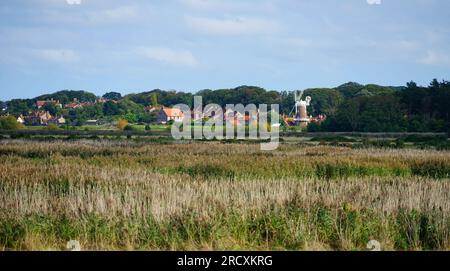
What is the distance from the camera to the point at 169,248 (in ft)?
29.1

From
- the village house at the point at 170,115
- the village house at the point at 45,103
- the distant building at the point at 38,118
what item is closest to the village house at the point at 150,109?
the village house at the point at 170,115

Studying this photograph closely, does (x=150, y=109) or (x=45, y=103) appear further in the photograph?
(x=150, y=109)

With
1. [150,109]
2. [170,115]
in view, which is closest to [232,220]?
[170,115]

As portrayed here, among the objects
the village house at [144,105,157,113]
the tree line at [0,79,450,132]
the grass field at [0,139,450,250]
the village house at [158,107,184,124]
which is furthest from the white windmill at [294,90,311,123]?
the grass field at [0,139,450,250]

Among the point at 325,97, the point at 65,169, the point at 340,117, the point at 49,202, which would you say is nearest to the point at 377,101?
the point at 340,117

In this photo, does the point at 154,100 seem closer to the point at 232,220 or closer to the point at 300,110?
the point at 300,110

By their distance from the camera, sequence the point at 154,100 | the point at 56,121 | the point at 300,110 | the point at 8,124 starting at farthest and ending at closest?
the point at 154,100
the point at 300,110
the point at 56,121
the point at 8,124

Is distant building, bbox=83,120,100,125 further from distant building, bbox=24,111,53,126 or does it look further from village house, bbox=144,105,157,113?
village house, bbox=144,105,157,113

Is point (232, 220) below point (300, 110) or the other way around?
below

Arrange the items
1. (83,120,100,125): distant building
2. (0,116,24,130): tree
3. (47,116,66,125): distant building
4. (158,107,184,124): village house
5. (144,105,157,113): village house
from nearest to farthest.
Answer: (0,116,24,130): tree, (158,107,184,124): village house, (83,120,100,125): distant building, (47,116,66,125): distant building, (144,105,157,113): village house

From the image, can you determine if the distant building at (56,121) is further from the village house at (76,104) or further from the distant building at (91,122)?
the village house at (76,104)

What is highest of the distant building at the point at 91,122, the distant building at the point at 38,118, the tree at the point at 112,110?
the tree at the point at 112,110
